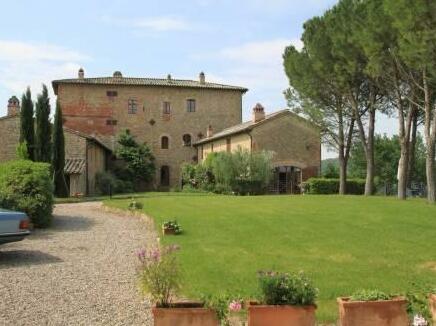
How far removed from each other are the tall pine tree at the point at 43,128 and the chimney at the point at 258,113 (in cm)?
1451

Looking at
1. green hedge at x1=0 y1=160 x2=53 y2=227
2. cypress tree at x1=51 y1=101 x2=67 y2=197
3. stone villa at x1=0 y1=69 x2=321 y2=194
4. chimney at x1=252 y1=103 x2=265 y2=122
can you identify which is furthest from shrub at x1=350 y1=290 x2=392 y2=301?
stone villa at x1=0 y1=69 x2=321 y2=194

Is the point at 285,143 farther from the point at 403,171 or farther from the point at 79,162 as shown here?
the point at 403,171

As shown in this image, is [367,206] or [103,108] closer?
[367,206]

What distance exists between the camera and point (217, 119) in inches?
1989

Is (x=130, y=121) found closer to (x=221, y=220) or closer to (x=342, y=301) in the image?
(x=221, y=220)

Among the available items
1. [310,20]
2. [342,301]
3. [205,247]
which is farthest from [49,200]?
[310,20]

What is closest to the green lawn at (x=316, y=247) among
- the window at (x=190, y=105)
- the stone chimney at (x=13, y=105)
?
the stone chimney at (x=13, y=105)

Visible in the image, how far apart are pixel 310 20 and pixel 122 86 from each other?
22.5 metres

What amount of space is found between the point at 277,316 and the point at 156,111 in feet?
149

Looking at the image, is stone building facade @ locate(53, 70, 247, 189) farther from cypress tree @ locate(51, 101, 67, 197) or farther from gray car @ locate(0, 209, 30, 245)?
gray car @ locate(0, 209, 30, 245)

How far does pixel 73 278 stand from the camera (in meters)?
8.57

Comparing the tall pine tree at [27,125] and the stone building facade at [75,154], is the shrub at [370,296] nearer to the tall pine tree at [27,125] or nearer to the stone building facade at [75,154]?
the tall pine tree at [27,125]

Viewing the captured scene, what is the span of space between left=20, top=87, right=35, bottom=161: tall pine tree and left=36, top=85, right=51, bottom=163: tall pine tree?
0.31 metres

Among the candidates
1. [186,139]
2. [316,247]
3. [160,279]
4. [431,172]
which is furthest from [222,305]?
[186,139]
